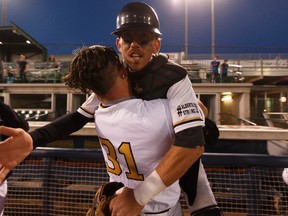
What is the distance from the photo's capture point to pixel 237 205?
2594mm

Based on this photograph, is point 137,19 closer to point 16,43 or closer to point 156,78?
point 156,78

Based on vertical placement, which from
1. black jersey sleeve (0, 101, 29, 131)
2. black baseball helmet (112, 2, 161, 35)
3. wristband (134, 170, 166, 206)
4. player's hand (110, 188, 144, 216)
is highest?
black baseball helmet (112, 2, 161, 35)

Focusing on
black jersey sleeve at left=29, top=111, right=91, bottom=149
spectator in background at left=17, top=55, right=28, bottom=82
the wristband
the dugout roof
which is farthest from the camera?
the dugout roof

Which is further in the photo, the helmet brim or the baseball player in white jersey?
the helmet brim

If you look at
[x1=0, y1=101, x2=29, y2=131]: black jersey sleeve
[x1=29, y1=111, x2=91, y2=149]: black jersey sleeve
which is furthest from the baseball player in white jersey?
[x1=0, y1=101, x2=29, y2=131]: black jersey sleeve

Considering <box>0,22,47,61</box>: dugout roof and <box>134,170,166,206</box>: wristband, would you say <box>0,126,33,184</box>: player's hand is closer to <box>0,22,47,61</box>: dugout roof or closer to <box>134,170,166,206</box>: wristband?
<box>134,170,166,206</box>: wristband

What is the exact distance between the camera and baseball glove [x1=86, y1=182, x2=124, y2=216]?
120cm

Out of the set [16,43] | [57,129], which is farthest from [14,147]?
[16,43]

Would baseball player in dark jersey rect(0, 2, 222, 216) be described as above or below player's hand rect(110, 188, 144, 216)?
above

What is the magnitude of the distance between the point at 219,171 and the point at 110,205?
165 cm

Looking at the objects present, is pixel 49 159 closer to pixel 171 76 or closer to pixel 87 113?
pixel 87 113

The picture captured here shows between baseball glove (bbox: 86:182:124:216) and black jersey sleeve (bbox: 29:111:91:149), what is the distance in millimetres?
481

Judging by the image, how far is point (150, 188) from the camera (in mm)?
1157

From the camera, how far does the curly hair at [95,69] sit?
4.27 feet
